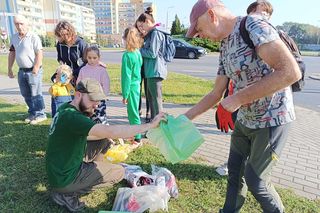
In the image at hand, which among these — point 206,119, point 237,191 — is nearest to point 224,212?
point 237,191

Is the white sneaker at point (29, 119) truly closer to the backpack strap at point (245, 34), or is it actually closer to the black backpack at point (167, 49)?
the black backpack at point (167, 49)

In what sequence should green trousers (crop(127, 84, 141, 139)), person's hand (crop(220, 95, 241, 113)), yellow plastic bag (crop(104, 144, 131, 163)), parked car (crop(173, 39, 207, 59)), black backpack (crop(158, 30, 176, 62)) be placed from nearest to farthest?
person's hand (crop(220, 95, 241, 113))
yellow plastic bag (crop(104, 144, 131, 163))
green trousers (crop(127, 84, 141, 139))
black backpack (crop(158, 30, 176, 62))
parked car (crop(173, 39, 207, 59))

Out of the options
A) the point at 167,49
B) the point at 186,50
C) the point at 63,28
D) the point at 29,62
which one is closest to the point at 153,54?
the point at 167,49

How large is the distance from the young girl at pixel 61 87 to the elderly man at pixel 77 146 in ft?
5.63

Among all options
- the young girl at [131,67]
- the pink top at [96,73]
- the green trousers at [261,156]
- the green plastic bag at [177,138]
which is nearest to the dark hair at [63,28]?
the pink top at [96,73]

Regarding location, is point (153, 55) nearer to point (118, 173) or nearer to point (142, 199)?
point (118, 173)

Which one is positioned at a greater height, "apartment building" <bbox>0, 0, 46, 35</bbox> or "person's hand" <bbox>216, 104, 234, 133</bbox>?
"apartment building" <bbox>0, 0, 46, 35</bbox>

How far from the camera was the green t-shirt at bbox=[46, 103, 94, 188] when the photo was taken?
248cm

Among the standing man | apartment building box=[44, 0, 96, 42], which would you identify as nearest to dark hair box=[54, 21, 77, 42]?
the standing man

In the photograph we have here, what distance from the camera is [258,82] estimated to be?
164 centimetres

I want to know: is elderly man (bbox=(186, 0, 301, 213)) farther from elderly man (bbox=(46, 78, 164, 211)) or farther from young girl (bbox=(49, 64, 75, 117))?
young girl (bbox=(49, 64, 75, 117))

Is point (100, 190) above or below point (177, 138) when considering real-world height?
below

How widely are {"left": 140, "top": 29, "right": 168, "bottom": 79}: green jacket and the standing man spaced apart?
6.44ft

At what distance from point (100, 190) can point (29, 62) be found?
9.79 ft
